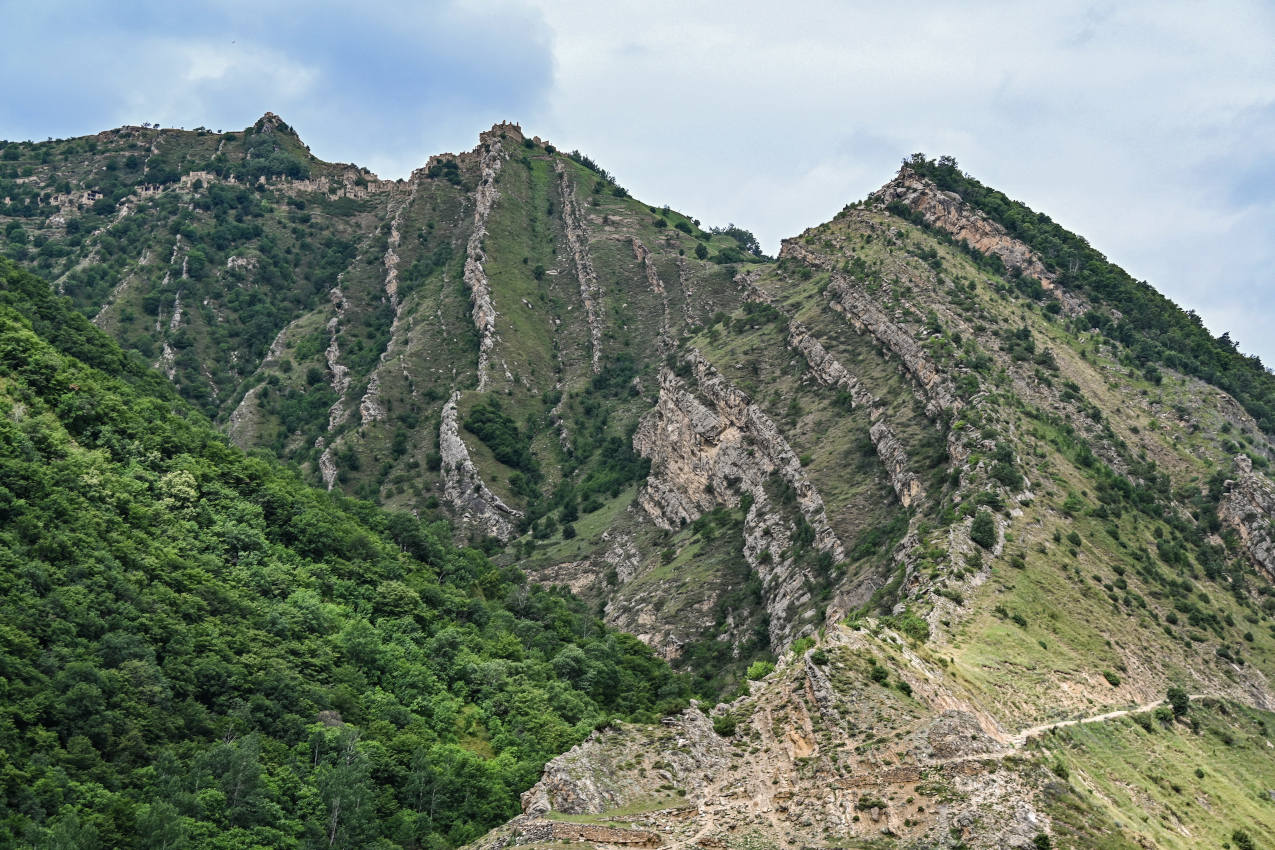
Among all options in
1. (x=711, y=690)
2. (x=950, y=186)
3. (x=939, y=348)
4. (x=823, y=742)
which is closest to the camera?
(x=823, y=742)

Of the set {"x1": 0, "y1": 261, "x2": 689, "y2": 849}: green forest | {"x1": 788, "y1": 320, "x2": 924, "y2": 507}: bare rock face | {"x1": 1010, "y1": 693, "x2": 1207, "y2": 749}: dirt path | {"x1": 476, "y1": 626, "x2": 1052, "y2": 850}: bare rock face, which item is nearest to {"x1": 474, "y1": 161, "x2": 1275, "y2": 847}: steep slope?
{"x1": 476, "y1": 626, "x2": 1052, "y2": 850}: bare rock face

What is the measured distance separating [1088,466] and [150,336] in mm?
142208

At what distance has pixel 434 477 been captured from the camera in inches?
6235

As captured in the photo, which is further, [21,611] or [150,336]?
[150,336]

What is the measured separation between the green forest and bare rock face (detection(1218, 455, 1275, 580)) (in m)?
56.9

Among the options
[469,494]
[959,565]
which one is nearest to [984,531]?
[959,565]

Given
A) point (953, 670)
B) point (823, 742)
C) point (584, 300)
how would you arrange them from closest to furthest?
point (823, 742)
point (953, 670)
point (584, 300)

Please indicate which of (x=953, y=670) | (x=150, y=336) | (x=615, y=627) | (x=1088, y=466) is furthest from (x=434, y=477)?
(x=953, y=670)

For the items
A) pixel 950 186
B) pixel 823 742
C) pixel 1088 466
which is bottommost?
pixel 823 742

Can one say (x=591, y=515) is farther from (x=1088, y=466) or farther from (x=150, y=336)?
(x=150, y=336)

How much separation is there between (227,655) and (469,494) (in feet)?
238

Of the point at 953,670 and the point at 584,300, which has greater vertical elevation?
the point at 584,300

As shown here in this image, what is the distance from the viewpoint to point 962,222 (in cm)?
17812

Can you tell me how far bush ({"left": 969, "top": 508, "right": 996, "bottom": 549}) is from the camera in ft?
307
